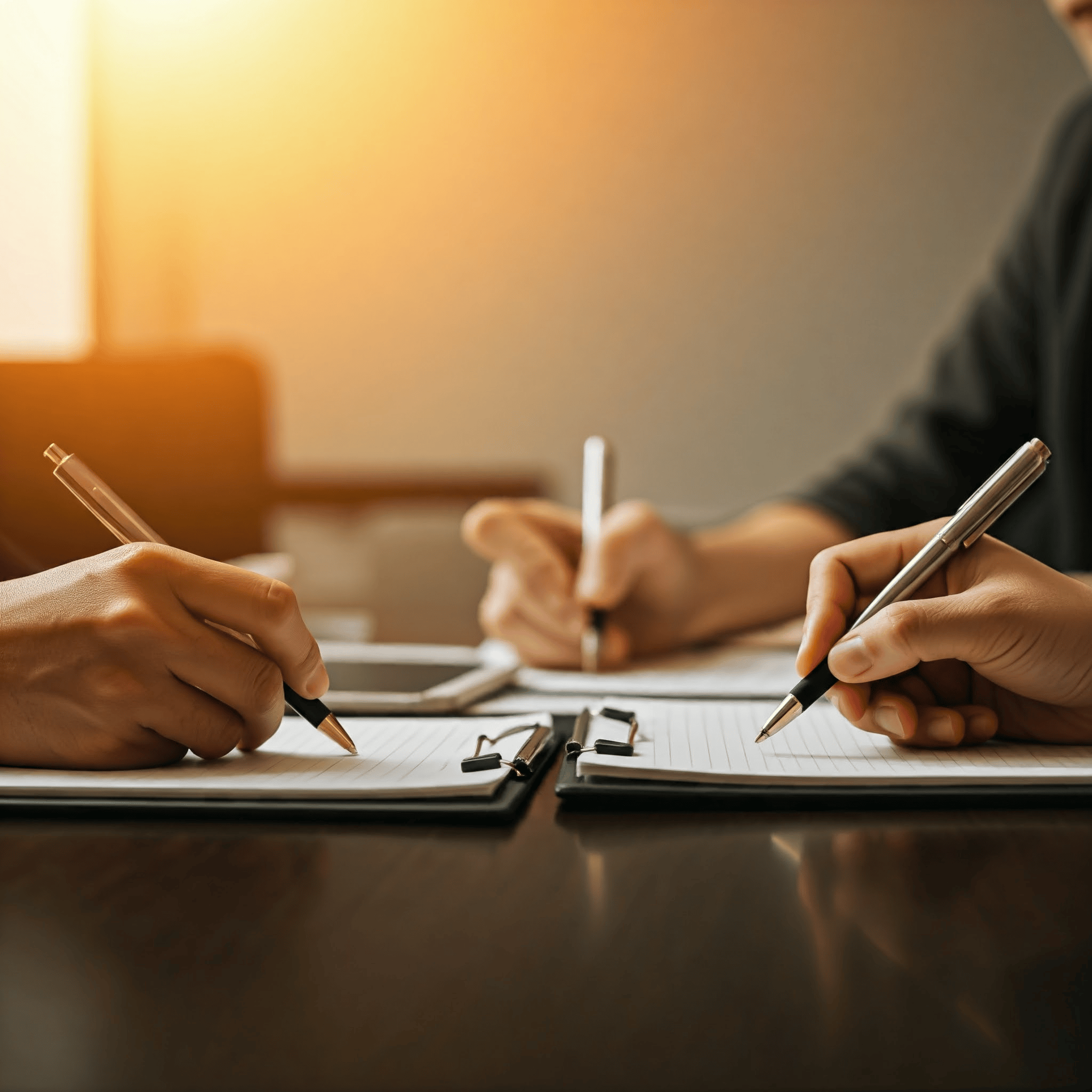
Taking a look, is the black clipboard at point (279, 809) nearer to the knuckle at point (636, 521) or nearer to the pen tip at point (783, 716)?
the pen tip at point (783, 716)

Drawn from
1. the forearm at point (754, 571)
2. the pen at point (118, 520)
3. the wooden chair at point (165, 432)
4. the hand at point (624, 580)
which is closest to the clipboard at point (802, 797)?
the pen at point (118, 520)

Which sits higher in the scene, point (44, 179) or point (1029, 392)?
point (44, 179)

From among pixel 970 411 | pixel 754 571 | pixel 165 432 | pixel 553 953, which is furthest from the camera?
pixel 165 432

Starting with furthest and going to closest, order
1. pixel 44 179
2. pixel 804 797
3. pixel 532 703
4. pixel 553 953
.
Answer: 1. pixel 44 179
2. pixel 532 703
3. pixel 804 797
4. pixel 553 953

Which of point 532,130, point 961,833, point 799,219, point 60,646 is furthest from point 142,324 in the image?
point 961,833

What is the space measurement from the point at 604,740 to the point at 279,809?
0.12 meters

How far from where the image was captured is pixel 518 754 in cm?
37

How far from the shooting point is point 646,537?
773 mm

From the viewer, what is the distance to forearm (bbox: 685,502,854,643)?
842 millimetres

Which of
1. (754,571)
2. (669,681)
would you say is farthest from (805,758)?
(754,571)

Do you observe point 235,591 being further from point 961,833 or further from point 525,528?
point 525,528

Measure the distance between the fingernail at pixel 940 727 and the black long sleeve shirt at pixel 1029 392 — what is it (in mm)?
677

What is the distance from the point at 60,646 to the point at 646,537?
1.59ft

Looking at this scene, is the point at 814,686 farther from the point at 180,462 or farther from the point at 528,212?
the point at 528,212
